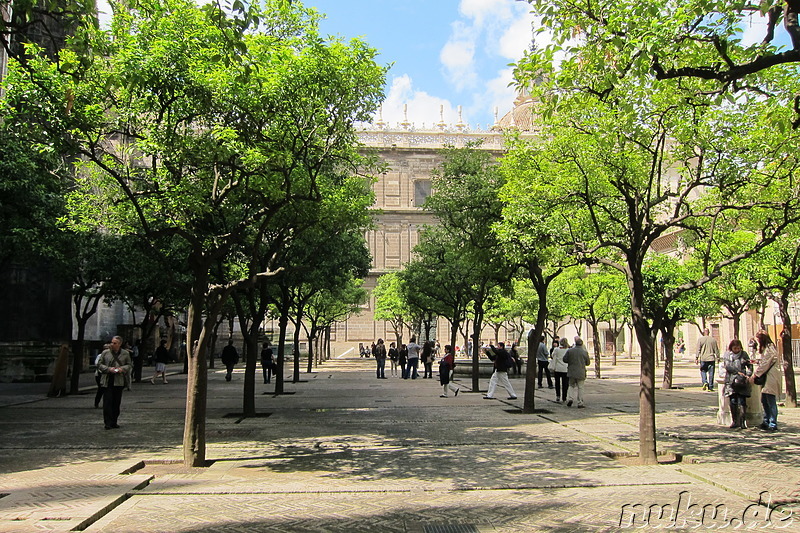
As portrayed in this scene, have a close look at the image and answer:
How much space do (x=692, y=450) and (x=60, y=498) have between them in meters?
8.61

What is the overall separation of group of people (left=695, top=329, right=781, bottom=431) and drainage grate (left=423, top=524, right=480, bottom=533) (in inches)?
316

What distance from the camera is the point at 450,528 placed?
6.37 meters

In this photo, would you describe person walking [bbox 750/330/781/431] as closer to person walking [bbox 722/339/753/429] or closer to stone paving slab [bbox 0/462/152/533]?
person walking [bbox 722/339/753/429]

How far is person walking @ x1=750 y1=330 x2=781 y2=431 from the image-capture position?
1251 centimetres

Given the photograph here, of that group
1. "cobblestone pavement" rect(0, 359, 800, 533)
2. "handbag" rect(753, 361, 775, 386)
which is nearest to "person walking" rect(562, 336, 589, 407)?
"cobblestone pavement" rect(0, 359, 800, 533)

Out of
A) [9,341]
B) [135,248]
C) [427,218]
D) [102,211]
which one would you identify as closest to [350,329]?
[427,218]

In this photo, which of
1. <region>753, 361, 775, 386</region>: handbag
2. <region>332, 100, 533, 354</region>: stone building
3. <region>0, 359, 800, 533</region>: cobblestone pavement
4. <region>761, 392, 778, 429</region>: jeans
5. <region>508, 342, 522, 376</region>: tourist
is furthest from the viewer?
<region>332, 100, 533, 354</region>: stone building

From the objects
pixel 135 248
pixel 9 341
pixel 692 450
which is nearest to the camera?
pixel 692 450

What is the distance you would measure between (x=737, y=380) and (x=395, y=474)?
727cm

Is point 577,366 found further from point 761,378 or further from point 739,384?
point 761,378

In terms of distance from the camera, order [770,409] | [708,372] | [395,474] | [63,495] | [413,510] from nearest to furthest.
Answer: [413,510] → [63,495] → [395,474] → [770,409] → [708,372]

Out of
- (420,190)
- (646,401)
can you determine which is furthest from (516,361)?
(420,190)

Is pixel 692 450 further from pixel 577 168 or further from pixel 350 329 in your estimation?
pixel 350 329

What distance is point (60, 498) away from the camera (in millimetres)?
7457
